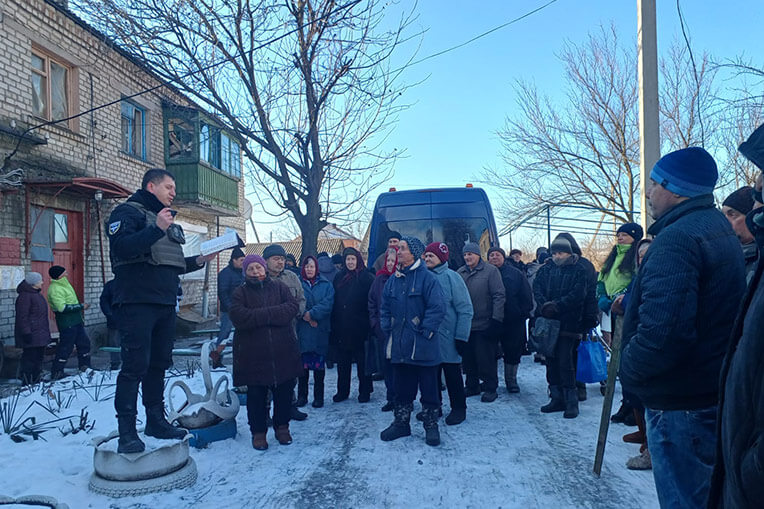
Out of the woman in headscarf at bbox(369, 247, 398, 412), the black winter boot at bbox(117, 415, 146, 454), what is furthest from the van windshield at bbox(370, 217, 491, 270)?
the black winter boot at bbox(117, 415, 146, 454)

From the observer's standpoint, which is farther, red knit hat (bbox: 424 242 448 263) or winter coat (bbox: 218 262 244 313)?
winter coat (bbox: 218 262 244 313)

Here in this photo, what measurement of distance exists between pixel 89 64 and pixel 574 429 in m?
11.4

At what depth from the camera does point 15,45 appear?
28.5 feet

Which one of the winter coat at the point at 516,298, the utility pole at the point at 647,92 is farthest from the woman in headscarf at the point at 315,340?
the utility pole at the point at 647,92

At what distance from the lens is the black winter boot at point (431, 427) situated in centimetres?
434

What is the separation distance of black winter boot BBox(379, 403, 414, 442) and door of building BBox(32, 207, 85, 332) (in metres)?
7.51

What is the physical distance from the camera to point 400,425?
4.57 meters

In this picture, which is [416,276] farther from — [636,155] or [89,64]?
[636,155]

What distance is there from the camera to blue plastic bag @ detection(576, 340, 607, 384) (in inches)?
206

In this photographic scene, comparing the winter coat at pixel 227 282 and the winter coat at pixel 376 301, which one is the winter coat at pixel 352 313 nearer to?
the winter coat at pixel 376 301

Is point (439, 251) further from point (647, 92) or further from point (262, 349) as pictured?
point (647, 92)

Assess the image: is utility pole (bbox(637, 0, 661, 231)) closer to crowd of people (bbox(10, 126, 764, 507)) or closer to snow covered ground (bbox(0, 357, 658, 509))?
crowd of people (bbox(10, 126, 764, 507))

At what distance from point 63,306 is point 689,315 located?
8242 millimetres

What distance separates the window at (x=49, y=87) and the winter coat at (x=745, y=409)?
36.2 feet
